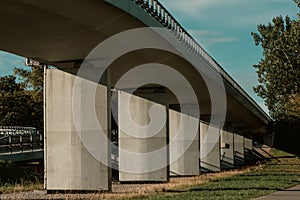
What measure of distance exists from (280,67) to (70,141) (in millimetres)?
59073

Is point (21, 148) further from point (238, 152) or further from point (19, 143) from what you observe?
point (238, 152)

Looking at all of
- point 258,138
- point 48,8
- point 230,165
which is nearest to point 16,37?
point 48,8

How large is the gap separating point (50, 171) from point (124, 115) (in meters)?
8.51

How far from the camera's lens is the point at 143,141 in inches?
1233

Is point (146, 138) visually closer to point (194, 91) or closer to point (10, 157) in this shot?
point (194, 91)

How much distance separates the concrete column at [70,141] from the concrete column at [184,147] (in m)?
17.1

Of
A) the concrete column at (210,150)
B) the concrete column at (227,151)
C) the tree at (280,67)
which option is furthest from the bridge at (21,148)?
the tree at (280,67)

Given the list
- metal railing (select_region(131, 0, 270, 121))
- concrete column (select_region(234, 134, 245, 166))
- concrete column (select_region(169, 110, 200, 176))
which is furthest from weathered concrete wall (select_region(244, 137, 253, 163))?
metal railing (select_region(131, 0, 270, 121))

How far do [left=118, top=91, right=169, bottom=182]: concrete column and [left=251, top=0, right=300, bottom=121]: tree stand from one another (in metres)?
44.0

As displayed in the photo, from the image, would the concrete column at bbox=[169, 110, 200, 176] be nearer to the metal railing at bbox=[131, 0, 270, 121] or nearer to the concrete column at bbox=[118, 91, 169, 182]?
the metal railing at bbox=[131, 0, 270, 121]

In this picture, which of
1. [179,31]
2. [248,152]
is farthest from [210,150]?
[248,152]

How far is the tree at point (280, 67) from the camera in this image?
76.2 meters

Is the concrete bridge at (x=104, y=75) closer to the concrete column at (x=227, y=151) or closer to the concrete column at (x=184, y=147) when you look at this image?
the concrete column at (x=184, y=147)

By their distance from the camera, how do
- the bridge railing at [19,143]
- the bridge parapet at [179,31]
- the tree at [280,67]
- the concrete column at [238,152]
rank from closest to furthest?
the bridge parapet at [179,31]
the bridge railing at [19,143]
the concrete column at [238,152]
the tree at [280,67]
